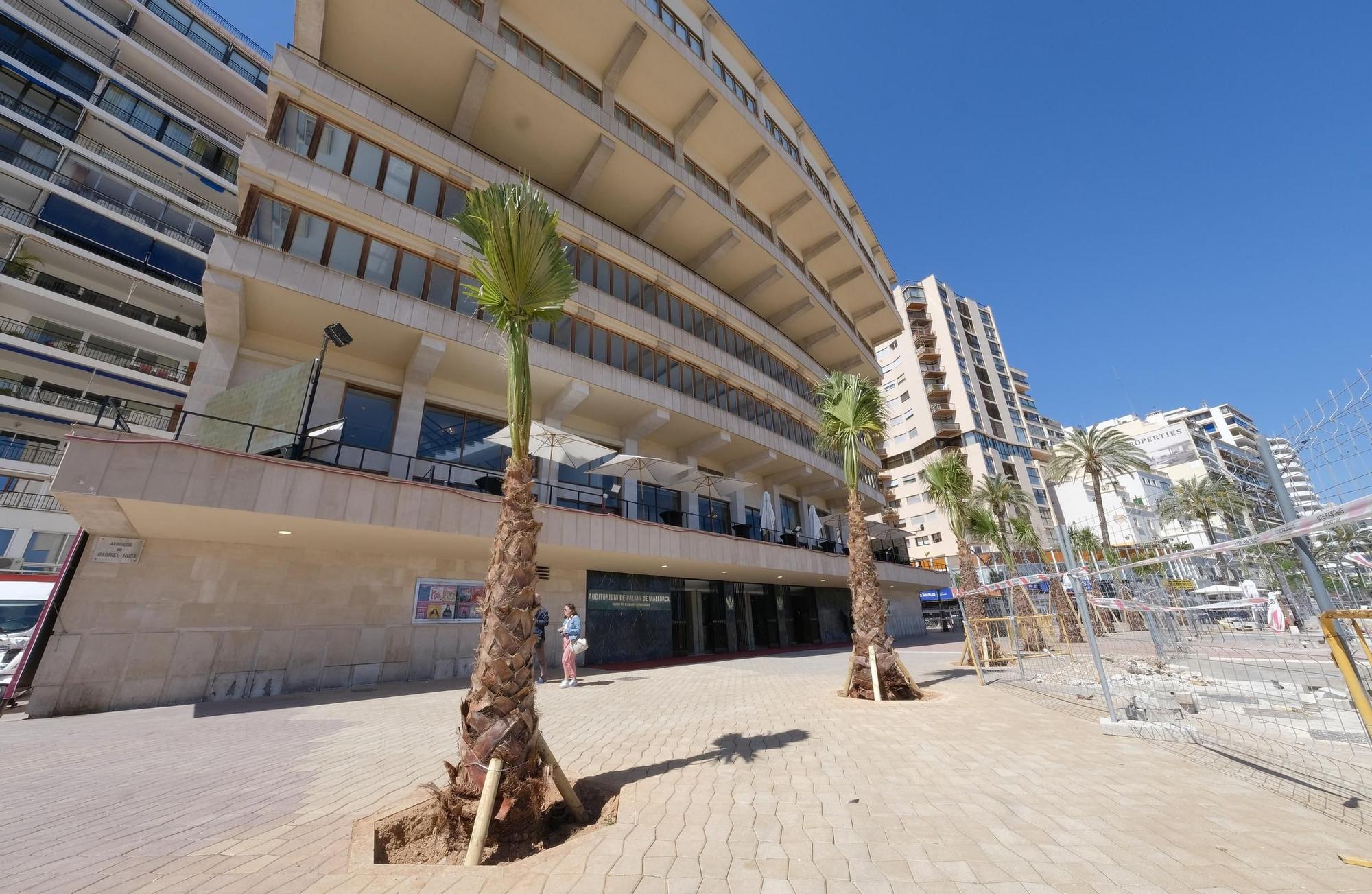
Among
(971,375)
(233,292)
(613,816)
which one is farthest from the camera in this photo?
A: (971,375)

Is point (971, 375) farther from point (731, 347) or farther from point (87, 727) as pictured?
point (87, 727)

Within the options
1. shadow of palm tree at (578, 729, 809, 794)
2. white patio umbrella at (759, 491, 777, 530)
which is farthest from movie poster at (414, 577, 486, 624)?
white patio umbrella at (759, 491, 777, 530)

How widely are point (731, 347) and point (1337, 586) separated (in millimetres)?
20341

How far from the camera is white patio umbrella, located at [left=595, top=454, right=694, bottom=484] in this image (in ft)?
56.4

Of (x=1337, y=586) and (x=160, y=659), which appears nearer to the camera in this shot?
(x=1337, y=586)

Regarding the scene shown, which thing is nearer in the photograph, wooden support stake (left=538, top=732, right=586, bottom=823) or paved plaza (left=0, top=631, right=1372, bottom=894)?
paved plaza (left=0, top=631, right=1372, bottom=894)

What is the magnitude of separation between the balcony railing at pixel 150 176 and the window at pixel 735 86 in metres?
28.0

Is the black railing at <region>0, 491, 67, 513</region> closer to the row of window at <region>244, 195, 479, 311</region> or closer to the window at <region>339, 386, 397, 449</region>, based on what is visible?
the window at <region>339, 386, 397, 449</region>

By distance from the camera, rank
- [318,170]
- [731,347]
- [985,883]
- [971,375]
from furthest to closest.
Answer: [971,375] → [731,347] → [318,170] → [985,883]

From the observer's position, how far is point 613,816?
400 cm

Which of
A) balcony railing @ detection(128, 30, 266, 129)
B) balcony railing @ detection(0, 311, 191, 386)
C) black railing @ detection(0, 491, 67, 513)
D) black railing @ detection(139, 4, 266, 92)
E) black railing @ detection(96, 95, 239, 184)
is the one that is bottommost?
black railing @ detection(0, 491, 67, 513)

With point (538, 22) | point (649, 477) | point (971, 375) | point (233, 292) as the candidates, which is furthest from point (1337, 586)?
point (971, 375)

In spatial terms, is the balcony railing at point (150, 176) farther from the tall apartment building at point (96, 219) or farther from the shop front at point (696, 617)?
the shop front at point (696, 617)

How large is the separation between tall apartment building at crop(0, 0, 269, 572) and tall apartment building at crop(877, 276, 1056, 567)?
203 ft
